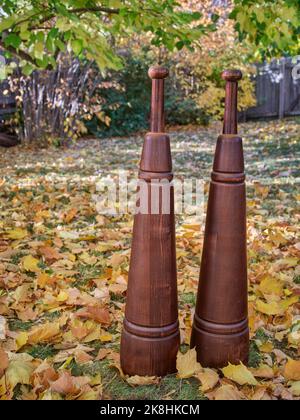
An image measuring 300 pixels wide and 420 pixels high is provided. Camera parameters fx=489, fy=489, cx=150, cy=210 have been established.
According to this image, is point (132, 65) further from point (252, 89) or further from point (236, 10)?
point (236, 10)

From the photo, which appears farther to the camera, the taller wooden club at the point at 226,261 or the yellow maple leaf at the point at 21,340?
the yellow maple leaf at the point at 21,340

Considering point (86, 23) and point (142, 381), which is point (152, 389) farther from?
point (86, 23)

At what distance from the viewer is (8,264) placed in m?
2.69

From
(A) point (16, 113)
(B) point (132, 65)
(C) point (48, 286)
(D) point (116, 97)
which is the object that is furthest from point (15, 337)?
(B) point (132, 65)

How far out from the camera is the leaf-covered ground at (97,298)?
5.14ft

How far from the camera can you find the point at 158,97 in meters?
1.45

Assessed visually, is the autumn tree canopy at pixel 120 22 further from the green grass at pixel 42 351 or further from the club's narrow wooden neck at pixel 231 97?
the green grass at pixel 42 351

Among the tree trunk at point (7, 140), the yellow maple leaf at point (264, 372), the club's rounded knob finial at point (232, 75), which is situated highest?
the club's rounded knob finial at point (232, 75)

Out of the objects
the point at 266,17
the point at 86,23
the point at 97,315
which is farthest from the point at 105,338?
the point at 86,23

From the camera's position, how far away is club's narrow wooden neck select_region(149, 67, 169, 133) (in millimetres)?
1434

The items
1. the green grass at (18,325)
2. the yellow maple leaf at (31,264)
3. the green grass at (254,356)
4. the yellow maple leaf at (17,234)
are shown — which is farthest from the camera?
the yellow maple leaf at (17,234)

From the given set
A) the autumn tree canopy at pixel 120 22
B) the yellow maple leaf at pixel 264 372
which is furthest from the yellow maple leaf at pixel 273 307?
the autumn tree canopy at pixel 120 22

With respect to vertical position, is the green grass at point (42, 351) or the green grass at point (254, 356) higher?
the green grass at point (254, 356)

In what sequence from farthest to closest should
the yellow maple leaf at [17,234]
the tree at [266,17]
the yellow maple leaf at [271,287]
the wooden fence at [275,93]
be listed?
1. the wooden fence at [275,93]
2. the tree at [266,17]
3. the yellow maple leaf at [17,234]
4. the yellow maple leaf at [271,287]
